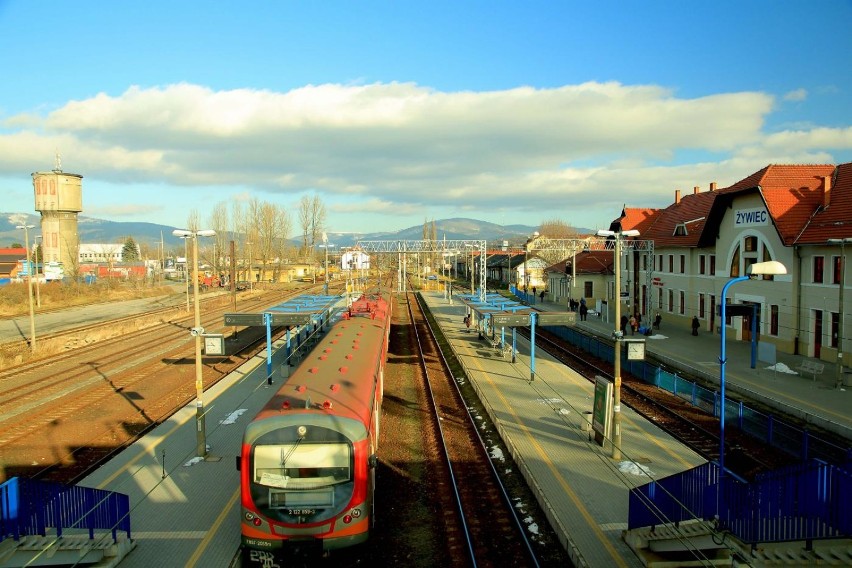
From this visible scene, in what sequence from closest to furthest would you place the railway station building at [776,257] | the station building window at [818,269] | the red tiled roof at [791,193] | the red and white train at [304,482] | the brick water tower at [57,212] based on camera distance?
the red and white train at [304,482], the railway station building at [776,257], the station building window at [818,269], the red tiled roof at [791,193], the brick water tower at [57,212]

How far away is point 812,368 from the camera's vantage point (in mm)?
22891

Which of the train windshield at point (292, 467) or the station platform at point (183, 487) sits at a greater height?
the train windshield at point (292, 467)

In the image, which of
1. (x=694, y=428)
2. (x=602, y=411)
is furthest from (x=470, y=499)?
(x=694, y=428)

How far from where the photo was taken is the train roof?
966 centimetres

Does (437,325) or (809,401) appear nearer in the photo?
(809,401)

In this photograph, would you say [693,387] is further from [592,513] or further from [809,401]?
[592,513]

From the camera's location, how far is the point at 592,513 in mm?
11328

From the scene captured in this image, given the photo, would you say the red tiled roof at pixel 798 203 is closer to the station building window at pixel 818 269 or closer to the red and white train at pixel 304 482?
the station building window at pixel 818 269

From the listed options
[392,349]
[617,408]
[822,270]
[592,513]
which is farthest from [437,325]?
[592,513]

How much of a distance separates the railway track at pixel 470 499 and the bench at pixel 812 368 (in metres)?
13.5

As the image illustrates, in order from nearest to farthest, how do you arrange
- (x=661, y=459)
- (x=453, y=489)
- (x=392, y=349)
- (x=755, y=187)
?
(x=453, y=489) → (x=661, y=459) → (x=755, y=187) → (x=392, y=349)

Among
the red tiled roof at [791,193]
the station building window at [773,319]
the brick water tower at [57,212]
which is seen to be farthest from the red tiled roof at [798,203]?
the brick water tower at [57,212]

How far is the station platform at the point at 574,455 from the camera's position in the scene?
10.6m

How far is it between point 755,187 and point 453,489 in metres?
24.6
